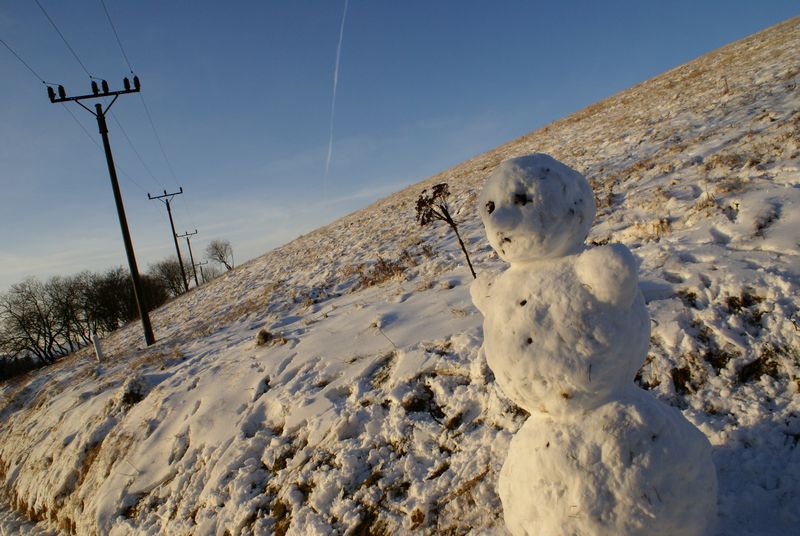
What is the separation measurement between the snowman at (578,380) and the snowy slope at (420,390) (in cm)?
101

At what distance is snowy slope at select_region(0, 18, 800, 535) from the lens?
310 cm

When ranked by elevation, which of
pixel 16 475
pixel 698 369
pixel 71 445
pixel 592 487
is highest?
pixel 592 487

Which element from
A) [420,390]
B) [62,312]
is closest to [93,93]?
[420,390]

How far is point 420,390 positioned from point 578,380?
260 centimetres

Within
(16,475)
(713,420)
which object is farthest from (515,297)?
(16,475)

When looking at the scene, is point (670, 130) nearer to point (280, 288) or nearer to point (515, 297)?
point (515, 297)

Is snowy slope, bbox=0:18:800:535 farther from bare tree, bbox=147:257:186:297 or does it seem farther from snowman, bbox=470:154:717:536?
bare tree, bbox=147:257:186:297

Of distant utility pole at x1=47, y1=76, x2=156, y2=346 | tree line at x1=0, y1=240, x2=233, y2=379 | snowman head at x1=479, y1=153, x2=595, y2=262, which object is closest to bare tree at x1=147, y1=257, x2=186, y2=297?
tree line at x1=0, y1=240, x2=233, y2=379

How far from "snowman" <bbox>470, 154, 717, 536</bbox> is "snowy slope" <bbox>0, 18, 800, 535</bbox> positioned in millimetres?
1010

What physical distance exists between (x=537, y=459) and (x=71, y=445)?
7680 mm

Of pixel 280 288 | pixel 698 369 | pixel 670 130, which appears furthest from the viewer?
pixel 280 288

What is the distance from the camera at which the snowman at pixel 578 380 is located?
5.80 feet

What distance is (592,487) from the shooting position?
1793 mm

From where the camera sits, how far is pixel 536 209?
1.87 meters
